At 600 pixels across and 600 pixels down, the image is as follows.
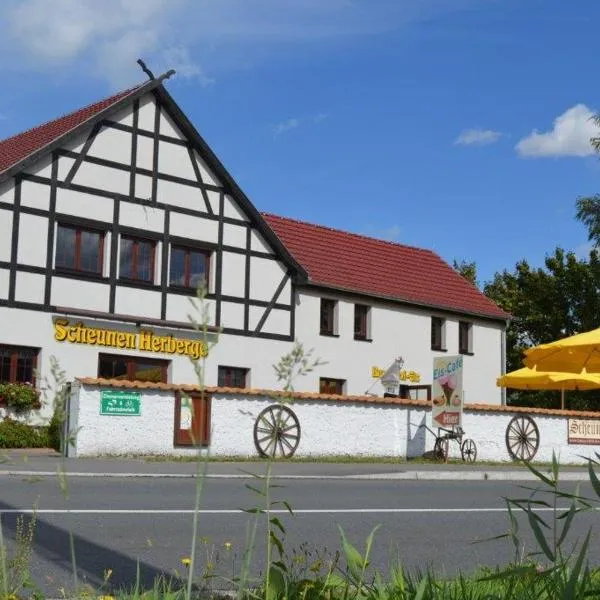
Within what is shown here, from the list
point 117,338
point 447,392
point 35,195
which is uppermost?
point 35,195

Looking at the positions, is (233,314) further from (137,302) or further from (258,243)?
(137,302)

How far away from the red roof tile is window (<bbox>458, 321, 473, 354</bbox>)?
51.0 feet

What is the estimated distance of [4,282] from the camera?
23312 mm

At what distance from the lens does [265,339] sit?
28.4m

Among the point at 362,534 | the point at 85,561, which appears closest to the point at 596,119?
the point at 362,534

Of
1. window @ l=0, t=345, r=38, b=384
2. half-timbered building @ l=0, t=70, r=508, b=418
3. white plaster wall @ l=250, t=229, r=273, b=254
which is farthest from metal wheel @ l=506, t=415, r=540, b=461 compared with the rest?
window @ l=0, t=345, r=38, b=384

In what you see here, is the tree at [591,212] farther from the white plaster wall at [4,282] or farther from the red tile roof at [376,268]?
the white plaster wall at [4,282]

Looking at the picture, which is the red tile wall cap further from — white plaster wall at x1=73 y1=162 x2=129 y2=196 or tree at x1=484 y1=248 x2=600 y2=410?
tree at x1=484 y1=248 x2=600 y2=410

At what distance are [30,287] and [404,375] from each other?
46.3ft

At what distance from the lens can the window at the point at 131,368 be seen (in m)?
25.3

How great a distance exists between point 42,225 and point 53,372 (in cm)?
2223

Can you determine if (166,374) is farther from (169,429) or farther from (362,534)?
(362,534)

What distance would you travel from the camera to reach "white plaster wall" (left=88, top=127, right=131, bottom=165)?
82.7 feet

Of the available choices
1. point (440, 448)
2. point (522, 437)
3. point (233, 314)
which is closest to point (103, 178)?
point (233, 314)
